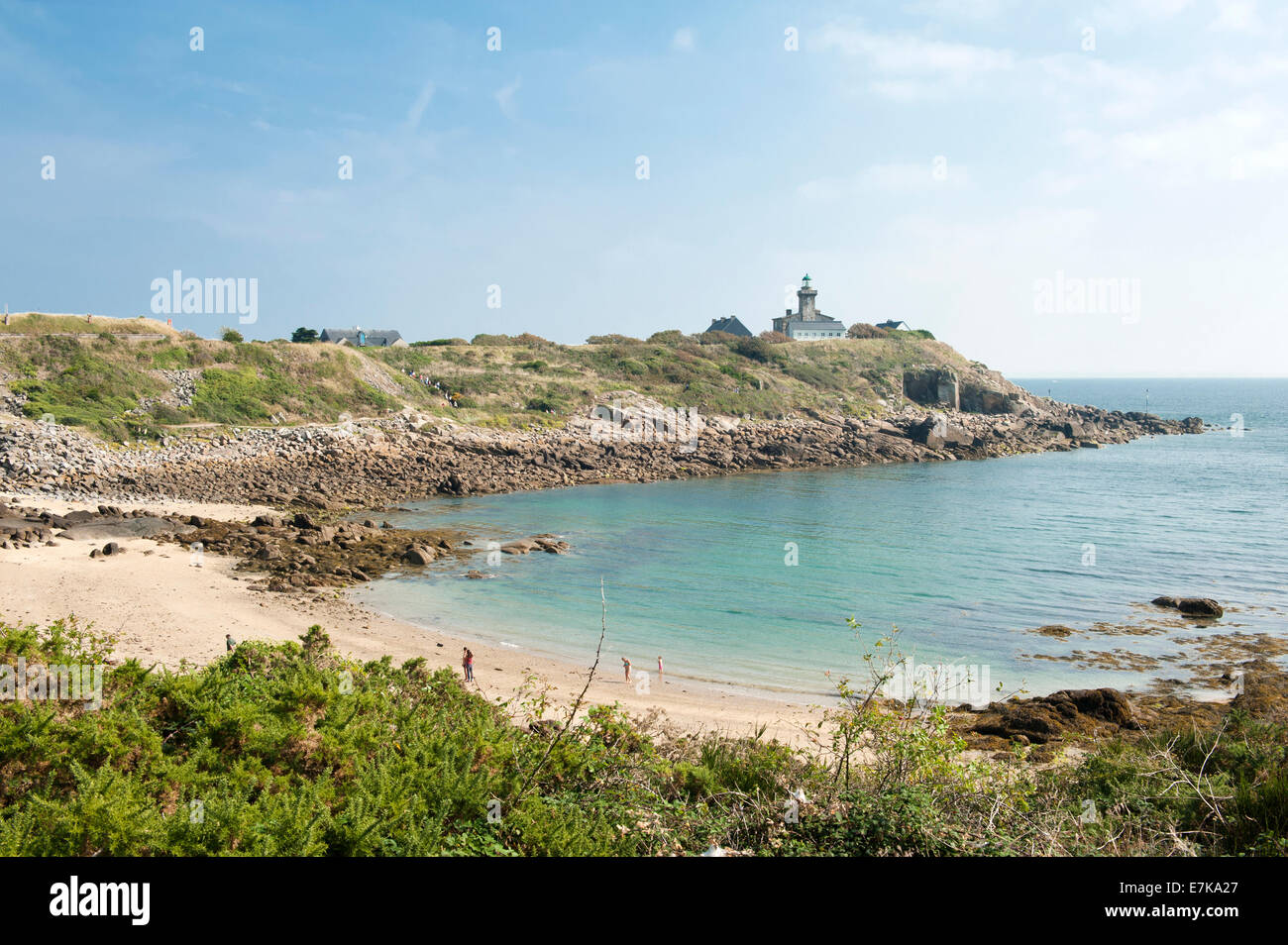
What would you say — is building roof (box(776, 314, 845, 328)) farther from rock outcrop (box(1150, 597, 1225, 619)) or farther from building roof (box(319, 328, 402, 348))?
rock outcrop (box(1150, 597, 1225, 619))

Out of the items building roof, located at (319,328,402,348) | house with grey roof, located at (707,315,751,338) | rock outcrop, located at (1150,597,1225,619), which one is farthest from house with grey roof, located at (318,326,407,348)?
rock outcrop, located at (1150,597,1225,619)

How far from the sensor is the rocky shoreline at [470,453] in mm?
35406

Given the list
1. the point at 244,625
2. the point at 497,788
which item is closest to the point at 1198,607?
the point at 497,788

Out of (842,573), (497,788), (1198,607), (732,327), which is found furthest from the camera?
(732,327)

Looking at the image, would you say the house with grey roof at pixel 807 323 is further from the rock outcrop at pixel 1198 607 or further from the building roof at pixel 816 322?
the rock outcrop at pixel 1198 607

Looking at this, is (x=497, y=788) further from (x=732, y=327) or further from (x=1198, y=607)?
(x=732, y=327)

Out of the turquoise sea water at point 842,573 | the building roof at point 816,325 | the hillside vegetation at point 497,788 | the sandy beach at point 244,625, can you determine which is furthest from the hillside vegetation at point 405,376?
the hillside vegetation at point 497,788

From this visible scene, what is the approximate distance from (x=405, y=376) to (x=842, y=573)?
42.7 meters

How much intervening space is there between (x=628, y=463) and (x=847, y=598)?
2994 centimetres

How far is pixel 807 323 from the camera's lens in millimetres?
98188

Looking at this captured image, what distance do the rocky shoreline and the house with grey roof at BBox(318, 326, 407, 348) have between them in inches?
1065

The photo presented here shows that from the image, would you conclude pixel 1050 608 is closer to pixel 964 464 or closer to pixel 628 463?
pixel 628 463

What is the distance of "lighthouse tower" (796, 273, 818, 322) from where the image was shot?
334 feet
